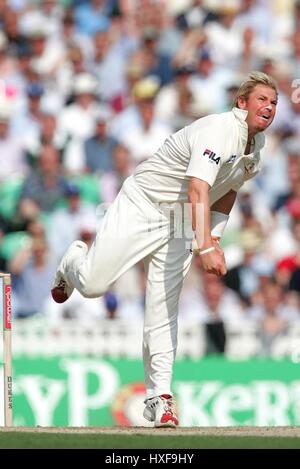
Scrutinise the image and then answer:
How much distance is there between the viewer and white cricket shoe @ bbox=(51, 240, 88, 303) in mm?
9297

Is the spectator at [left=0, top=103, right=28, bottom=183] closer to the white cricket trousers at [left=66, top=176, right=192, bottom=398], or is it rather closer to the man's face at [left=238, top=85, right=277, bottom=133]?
the white cricket trousers at [left=66, top=176, right=192, bottom=398]

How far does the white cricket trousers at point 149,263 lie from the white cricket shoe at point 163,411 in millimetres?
47

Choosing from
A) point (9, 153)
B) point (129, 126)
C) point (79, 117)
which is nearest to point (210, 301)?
point (129, 126)

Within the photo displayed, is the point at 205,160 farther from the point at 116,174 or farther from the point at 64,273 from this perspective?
the point at 116,174

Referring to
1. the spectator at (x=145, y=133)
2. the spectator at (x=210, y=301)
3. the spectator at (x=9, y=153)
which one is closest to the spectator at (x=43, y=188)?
the spectator at (x=9, y=153)

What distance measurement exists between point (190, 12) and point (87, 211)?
3.90 metres

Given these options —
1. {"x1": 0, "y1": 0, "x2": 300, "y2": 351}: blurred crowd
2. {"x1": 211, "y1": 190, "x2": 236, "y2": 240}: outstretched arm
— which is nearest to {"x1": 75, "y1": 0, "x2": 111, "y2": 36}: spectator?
{"x1": 0, "y1": 0, "x2": 300, "y2": 351}: blurred crowd

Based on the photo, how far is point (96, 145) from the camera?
1568 cm

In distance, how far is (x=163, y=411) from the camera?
28.8 feet

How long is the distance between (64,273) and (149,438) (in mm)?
1847

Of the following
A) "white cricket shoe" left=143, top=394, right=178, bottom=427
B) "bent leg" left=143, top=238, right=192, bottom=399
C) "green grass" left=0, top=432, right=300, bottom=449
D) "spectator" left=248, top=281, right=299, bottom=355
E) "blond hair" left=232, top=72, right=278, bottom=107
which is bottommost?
"green grass" left=0, top=432, right=300, bottom=449

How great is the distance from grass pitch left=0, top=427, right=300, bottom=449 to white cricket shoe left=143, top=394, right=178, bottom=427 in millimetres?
141

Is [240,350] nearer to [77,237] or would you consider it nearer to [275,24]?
[77,237]

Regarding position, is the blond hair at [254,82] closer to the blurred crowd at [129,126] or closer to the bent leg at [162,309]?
the bent leg at [162,309]
